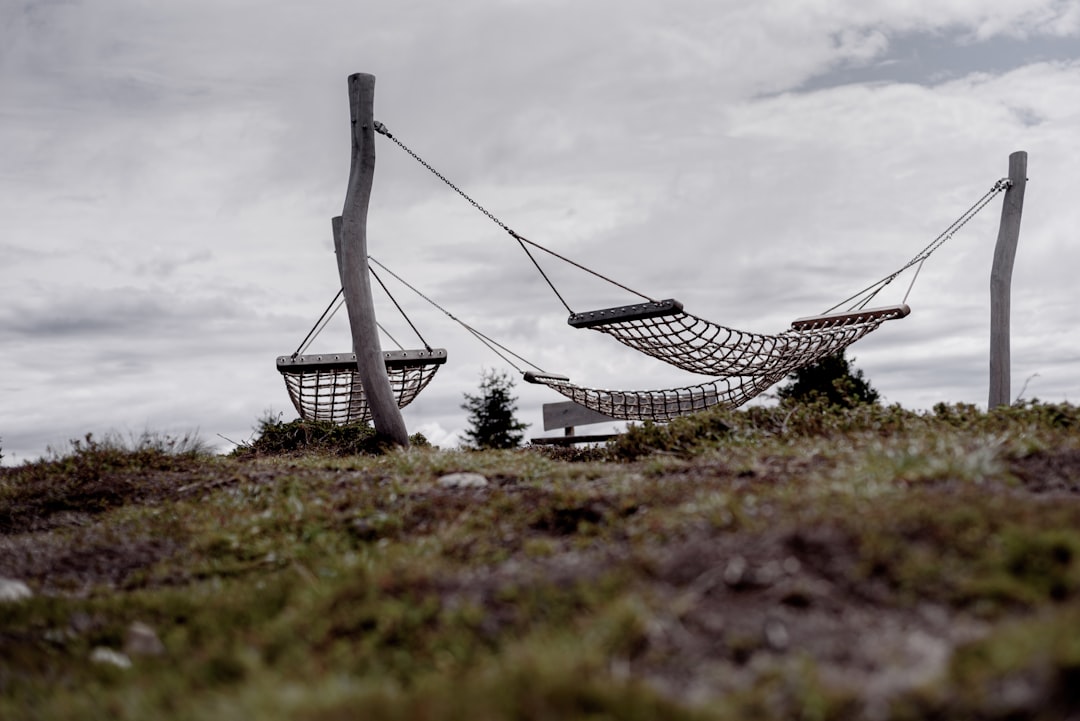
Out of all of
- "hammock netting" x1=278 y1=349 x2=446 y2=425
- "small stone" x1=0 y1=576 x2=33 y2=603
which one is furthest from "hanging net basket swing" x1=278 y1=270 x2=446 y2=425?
"small stone" x1=0 y1=576 x2=33 y2=603

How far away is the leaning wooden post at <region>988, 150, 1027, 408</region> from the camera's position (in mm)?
11188

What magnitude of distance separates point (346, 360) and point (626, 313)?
153 inches

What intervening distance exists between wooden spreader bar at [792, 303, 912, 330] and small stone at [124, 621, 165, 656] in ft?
29.4

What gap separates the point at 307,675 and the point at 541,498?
8.12 feet

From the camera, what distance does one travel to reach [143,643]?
13.0 feet

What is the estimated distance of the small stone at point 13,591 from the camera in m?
4.89

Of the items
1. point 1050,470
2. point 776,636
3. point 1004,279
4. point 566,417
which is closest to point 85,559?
point 776,636

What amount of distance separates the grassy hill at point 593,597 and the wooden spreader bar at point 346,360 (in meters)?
5.64

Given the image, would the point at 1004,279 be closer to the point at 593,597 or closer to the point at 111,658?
the point at 593,597

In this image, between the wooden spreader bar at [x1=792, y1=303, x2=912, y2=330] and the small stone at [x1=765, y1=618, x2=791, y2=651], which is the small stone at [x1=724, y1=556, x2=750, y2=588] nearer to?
the small stone at [x1=765, y1=618, x2=791, y2=651]

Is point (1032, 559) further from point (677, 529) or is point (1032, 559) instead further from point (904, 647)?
point (677, 529)

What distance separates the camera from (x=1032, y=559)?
10.8 feet

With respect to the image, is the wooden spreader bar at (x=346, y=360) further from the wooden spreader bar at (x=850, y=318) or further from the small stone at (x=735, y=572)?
the small stone at (x=735, y=572)

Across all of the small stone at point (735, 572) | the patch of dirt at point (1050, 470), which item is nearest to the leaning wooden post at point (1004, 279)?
the patch of dirt at point (1050, 470)
